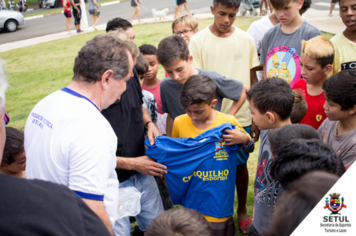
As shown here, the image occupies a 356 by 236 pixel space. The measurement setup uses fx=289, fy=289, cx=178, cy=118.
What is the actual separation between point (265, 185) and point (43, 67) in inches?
391

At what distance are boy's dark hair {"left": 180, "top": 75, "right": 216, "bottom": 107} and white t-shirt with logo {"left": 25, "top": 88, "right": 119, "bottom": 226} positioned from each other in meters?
0.97

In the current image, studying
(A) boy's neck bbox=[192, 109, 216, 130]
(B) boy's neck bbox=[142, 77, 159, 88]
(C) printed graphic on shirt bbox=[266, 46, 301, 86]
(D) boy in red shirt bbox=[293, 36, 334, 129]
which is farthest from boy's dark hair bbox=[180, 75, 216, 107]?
(B) boy's neck bbox=[142, 77, 159, 88]

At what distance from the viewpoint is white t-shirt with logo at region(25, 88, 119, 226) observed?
151cm

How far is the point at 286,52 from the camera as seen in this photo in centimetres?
326

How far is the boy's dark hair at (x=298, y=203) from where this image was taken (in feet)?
3.25

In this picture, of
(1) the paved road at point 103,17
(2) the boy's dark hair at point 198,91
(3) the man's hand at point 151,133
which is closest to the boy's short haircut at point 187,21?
(2) the boy's dark hair at point 198,91

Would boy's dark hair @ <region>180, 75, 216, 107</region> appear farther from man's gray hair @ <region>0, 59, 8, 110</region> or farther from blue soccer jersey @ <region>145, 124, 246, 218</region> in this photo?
man's gray hair @ <region>0, 59, 8, 110</region>

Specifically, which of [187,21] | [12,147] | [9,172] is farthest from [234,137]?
[187,21]

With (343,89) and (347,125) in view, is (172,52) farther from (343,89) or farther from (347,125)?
(347,125)

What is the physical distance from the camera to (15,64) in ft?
35.4

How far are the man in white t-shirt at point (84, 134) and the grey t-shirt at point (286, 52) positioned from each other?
204 centimetres

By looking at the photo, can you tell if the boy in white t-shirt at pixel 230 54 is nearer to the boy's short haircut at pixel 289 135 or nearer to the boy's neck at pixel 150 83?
the boy's neck at pixel 150 83

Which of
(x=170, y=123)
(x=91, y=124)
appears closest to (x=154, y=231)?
(x=91, y=124)

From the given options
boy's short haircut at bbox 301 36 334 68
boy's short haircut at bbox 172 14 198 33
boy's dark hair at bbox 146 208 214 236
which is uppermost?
boy's short haircut at bbox 172 14 198 33
